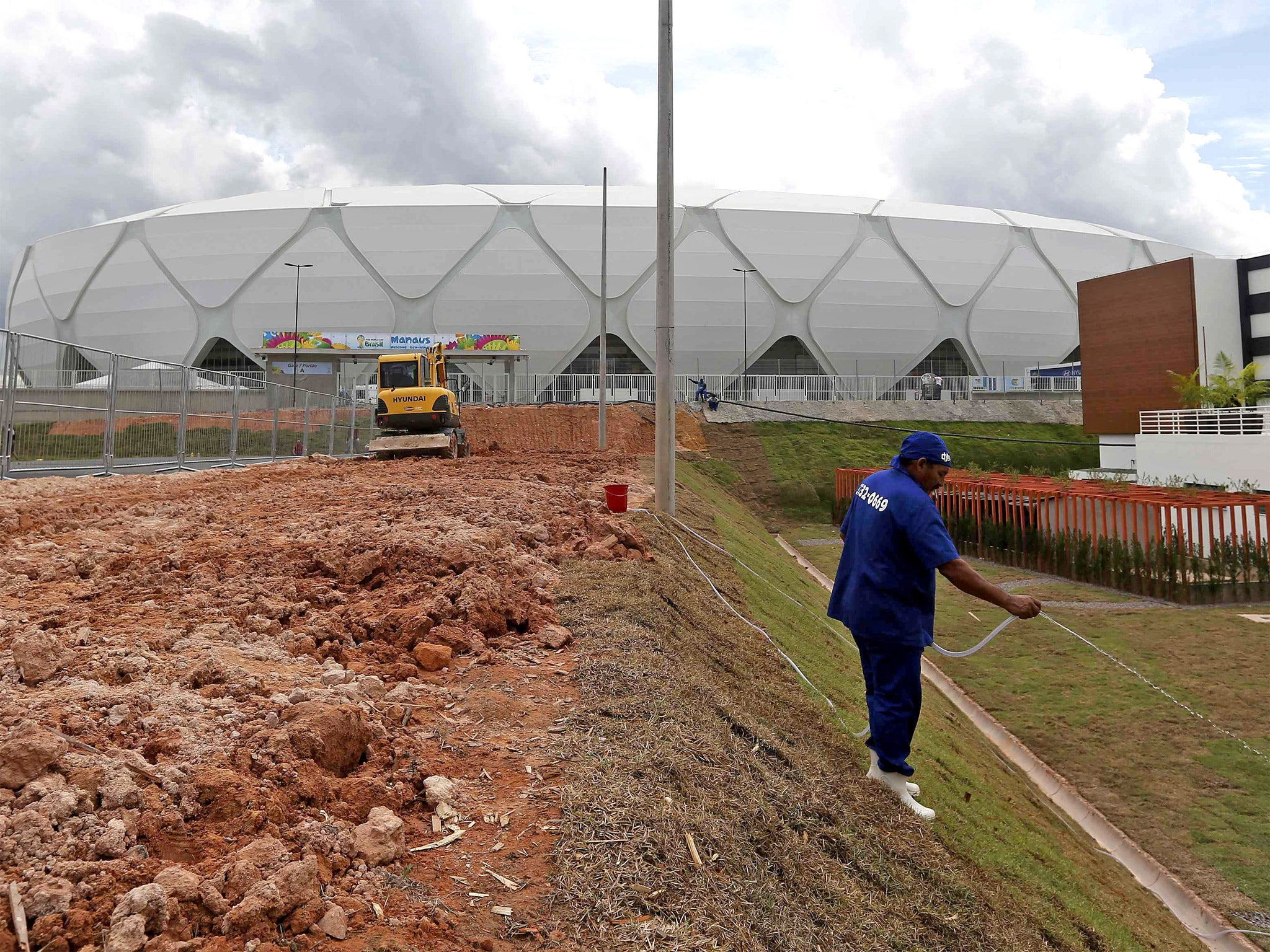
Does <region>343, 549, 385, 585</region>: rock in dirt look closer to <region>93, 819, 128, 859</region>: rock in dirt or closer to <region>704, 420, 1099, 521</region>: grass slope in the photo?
<region>93, 819, 128, 859</region>: rock in dirt

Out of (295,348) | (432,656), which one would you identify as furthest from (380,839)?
(295,348)

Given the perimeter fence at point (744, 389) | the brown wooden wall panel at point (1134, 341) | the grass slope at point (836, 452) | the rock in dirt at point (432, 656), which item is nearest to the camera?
the rock in dirt at point (432, 656)

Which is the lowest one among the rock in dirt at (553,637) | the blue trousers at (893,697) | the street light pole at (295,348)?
the blue trousers at (893,697)

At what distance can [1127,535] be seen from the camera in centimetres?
1788

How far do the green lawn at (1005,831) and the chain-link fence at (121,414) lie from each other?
34.3ft

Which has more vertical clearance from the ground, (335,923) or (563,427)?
(563,427)

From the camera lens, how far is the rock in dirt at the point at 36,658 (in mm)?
3607

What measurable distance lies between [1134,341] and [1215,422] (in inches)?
411

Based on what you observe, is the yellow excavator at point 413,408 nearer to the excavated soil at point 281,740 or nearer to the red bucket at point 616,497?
the red bucket at point 616,497

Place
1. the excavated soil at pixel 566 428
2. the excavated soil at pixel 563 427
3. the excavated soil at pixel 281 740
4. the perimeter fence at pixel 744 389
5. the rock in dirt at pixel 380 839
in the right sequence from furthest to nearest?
1. the perimeter fence at pixel 744 389
2. the excavated soil at pixel 563 427
3. the excavated soil at pixel 566 428
4. the rock in dirt at pixel 380 839
5. the excavated soil at pixel 281 740

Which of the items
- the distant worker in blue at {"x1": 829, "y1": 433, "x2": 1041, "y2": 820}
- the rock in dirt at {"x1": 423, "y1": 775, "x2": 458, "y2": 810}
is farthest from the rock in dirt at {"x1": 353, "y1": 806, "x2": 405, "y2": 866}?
the distant worker in blue at {"x1": 829, "y1": 433, "x2": 1041, "y2": 820}

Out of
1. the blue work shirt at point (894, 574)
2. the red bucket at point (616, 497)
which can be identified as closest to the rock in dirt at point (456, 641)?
the blue work shirt at point (894, 574)

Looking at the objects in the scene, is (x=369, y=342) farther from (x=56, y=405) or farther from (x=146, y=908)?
(x=146, y=908)

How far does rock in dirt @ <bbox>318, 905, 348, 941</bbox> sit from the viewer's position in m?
2.30
